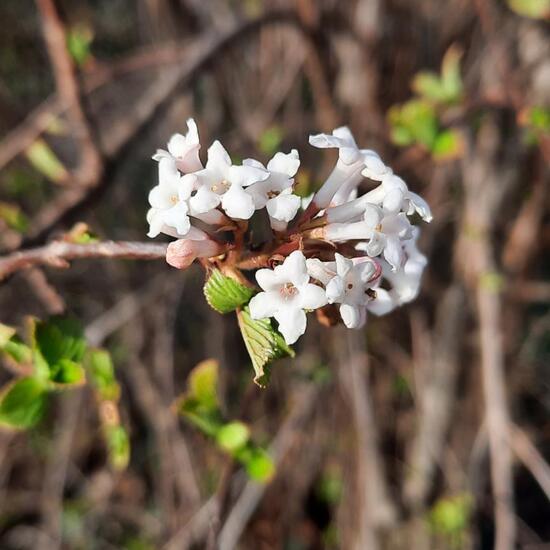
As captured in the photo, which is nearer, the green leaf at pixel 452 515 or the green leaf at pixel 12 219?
the green leaf at pixel 12 219

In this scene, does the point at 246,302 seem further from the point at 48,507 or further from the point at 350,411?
the point at 48,507

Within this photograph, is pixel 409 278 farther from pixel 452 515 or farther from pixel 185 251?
pixel 452 515

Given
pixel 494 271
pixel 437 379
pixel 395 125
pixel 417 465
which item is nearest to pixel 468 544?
pixel 417 465

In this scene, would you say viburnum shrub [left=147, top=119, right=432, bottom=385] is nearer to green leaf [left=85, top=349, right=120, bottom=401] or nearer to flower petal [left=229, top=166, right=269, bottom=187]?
flower petal [left=229, top=166, right=269, bottom=187]

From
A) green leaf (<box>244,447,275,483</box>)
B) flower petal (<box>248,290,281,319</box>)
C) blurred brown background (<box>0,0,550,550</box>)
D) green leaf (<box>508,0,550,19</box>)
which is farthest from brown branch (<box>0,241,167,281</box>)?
green leaf (<box>508,0,550,19</box>)

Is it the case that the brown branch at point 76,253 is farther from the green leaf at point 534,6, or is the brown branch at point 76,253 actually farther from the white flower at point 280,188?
the green leaf at point 534,6

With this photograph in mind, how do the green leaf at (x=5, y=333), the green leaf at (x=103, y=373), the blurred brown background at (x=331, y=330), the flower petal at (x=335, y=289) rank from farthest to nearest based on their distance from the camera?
the blurred brown background at (x=331, y=330) → the green leaf at (x=103, y=373) → the green leaf at (x=5, y=333) → the flower petal at (x=335, y=289)

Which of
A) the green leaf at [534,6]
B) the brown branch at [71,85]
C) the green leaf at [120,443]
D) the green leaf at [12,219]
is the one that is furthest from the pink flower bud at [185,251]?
the green leaf at [534,6]
